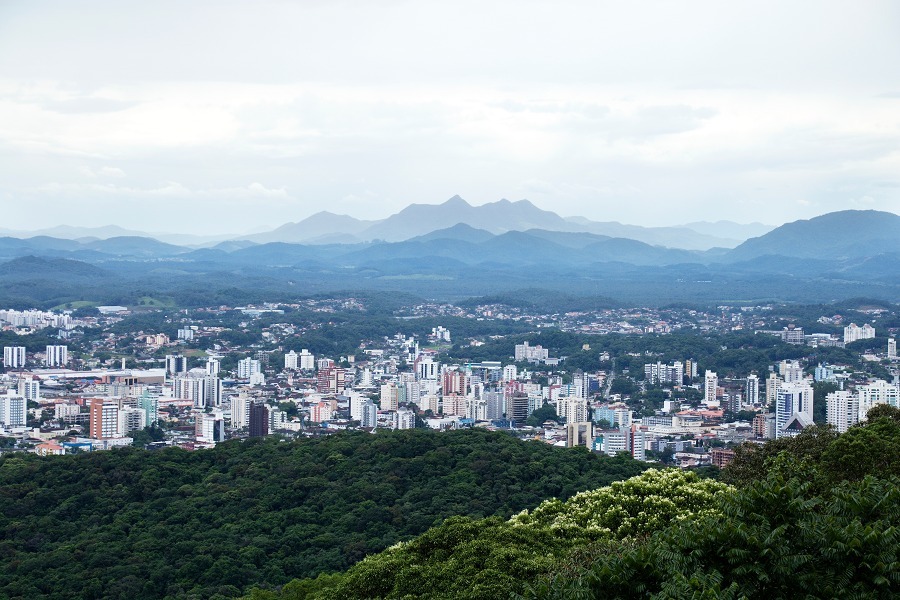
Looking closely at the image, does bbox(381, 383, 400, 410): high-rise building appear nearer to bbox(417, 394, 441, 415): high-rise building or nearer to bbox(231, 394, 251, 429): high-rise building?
bbox(417, 394, 441, 415): high-rise building

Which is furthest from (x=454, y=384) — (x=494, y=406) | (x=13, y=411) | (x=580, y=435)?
(x=13, y=411)

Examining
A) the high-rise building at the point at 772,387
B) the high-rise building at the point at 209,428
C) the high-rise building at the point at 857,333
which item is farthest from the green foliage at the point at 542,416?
the high-rise building at the point at 857,333

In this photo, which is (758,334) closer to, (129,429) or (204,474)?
(129,429)

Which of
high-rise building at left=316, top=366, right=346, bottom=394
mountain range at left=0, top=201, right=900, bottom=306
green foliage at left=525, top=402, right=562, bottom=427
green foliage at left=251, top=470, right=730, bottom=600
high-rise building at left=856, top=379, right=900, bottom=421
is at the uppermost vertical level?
mountain range at left=0, top=201, right=900, bottom=306

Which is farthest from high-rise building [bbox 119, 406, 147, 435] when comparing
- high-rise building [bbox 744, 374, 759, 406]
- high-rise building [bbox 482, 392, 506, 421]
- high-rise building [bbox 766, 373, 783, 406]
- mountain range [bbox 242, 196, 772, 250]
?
mountain range [bbox 242, 196, 772, 250]

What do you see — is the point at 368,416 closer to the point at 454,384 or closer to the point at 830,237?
the point at 454,384

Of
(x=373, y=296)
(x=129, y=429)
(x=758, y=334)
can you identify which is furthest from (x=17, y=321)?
(x=758, y=334)

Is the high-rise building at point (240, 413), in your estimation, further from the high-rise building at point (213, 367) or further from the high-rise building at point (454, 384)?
the high-rise building at point (213, 367)
